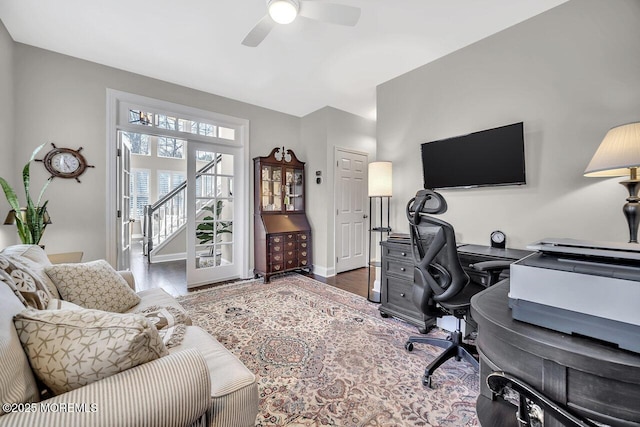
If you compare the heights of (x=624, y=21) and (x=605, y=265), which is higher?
(x=624, y=21)

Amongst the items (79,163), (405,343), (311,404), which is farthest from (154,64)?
(405,343)

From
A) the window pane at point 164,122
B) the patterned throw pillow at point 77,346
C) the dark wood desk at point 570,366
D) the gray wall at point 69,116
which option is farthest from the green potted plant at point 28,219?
the dark wood desk at point 570,366

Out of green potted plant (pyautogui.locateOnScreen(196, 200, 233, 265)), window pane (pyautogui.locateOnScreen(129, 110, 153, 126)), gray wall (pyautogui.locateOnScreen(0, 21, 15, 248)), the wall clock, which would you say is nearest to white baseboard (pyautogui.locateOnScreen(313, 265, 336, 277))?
green potted plant (pyautogui.locateOnScreen(196, 200, 233, 265))

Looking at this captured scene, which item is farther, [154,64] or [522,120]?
[154,64]

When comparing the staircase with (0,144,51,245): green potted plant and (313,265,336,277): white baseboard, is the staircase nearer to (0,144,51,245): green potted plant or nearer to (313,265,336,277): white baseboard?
(0,144,51,245): green potted plant

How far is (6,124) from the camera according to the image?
2387 mm

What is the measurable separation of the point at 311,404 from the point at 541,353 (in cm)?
135

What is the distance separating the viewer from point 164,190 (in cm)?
862

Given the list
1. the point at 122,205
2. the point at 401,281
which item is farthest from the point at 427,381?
the point at 122,205

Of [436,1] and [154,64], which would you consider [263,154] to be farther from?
[436,1]

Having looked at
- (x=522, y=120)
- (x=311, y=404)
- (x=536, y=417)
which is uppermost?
(x=522, y=120)

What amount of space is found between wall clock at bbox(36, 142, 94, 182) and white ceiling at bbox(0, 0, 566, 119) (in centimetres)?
106

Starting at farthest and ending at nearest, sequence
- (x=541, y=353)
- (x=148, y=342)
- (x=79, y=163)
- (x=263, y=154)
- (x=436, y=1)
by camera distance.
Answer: (x=263, y=154) < (x=79, y=163) < (x=436, y=1) < (x=148, y=342) < (x=541, y=353)

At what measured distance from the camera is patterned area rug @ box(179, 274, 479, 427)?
56.9 inches
